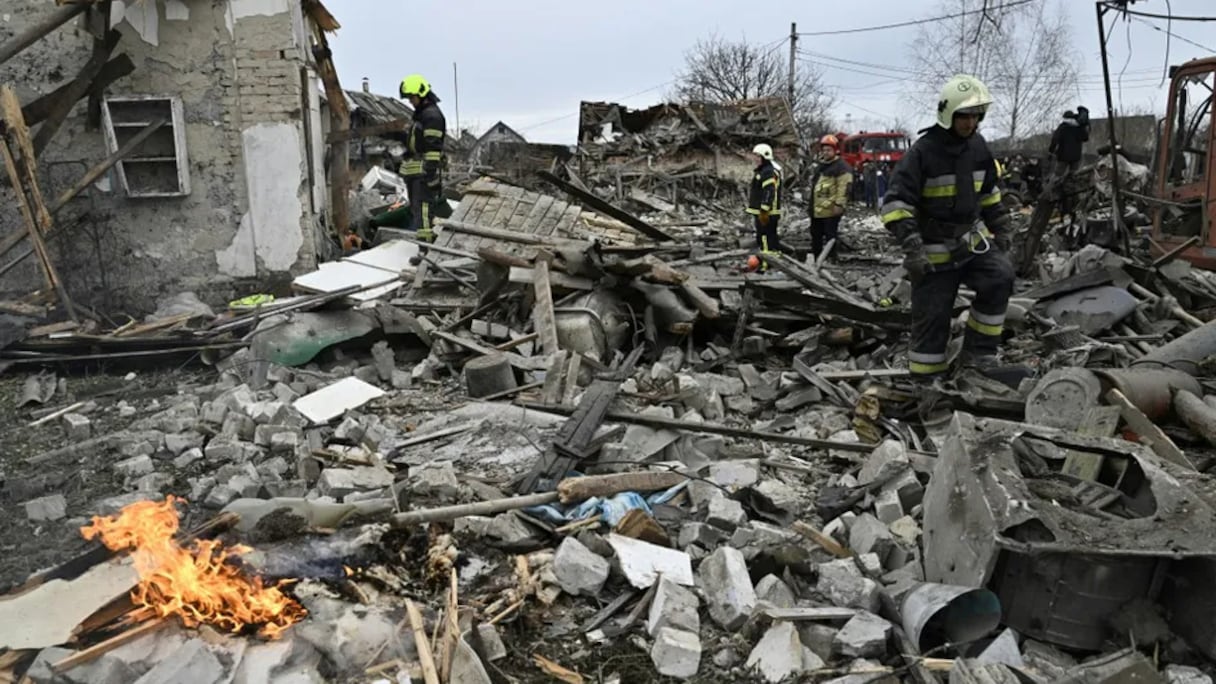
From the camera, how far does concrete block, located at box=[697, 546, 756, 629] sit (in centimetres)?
338

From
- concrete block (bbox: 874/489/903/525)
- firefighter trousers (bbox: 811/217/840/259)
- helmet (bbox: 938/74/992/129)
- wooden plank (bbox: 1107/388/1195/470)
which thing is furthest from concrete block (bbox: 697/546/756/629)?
firefighter trousers (bbox: 811/217/840/259)

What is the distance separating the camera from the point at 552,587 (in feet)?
11.9

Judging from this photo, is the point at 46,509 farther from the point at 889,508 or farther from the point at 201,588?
the point at 889,508

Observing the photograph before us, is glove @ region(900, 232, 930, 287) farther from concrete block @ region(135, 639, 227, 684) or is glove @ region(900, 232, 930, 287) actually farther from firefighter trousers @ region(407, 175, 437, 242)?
firefighter trousers @ region(407, 175, 437, 242)

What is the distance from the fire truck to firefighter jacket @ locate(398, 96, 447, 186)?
60.2 ft

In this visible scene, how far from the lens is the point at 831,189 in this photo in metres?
11.7

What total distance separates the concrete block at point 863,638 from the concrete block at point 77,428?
5.59m

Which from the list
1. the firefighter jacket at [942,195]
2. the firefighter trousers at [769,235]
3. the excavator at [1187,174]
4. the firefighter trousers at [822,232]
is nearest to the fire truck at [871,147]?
the firefighter trousers at [822,232]

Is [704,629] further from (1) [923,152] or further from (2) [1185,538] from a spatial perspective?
(1) [923,152]

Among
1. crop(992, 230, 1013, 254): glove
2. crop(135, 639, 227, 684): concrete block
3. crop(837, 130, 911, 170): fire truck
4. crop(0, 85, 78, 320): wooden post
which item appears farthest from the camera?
crop(837, 130, 911, 170): fire truck

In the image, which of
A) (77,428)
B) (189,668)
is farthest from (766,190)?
(189,668)

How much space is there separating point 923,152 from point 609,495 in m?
3.43

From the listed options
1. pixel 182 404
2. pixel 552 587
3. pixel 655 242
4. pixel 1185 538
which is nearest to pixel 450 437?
pixel 552 587

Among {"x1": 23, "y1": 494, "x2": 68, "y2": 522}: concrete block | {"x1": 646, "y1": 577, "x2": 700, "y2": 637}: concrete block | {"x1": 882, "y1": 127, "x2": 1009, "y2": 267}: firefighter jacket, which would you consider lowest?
{"x1": 646, "y1": 577, "x2": 700, "y2": 637}: concrete block
